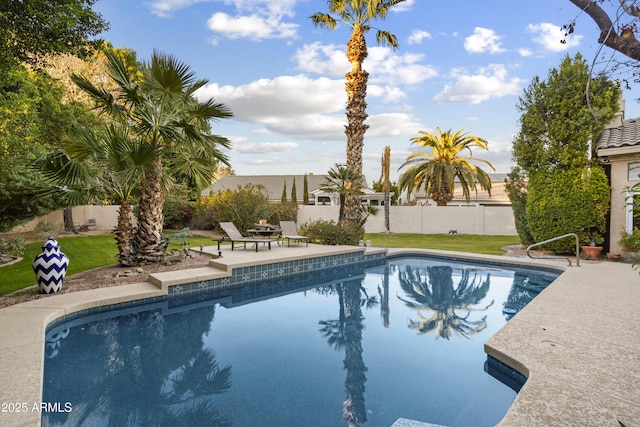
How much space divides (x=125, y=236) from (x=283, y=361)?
6.64 metres

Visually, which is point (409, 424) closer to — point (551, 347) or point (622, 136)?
point (551, 347)

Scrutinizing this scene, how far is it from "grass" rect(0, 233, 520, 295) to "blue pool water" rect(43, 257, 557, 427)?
408 centimetres

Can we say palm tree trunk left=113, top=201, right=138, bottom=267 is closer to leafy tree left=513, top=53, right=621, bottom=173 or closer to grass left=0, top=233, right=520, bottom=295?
→ grass left=0, top=233, right=520, bottom=295

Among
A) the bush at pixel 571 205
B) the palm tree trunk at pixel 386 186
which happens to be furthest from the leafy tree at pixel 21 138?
the palm tree trunk at pixel 386 186

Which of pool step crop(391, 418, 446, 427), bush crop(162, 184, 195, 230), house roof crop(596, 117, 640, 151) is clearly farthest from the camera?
bush crop(162, 184, 195, 230)

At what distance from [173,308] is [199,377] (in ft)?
10.9

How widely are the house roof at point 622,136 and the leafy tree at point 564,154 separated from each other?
460 mm

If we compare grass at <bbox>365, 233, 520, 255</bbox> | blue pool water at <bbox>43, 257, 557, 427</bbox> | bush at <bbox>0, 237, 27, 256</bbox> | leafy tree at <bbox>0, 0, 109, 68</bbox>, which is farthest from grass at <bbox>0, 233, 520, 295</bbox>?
leafy tree at <bbox>0, 0, 109, 68</bbox>

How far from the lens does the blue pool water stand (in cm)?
391

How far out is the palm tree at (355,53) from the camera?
1600 centimetres

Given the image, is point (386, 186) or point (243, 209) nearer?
point (243, 209)

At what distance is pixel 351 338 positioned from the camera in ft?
20.5

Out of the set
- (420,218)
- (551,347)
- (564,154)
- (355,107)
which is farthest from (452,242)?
(551,347)

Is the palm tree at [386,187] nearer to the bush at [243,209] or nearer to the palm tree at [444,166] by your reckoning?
the palm tree at [444,166]
